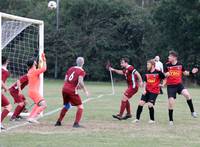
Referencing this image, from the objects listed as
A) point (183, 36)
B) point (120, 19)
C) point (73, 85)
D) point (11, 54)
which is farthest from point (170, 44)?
point (73, 85)

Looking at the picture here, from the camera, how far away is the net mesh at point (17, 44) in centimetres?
1848

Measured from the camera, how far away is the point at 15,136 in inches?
492

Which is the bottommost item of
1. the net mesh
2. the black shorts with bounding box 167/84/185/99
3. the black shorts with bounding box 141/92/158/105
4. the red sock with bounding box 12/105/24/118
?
the red sock with bounding box 12/105/24/118

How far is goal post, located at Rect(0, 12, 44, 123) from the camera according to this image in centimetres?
1744

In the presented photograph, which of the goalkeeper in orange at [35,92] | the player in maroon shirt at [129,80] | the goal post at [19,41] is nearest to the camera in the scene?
the goalkeeper in orange at [35,92]

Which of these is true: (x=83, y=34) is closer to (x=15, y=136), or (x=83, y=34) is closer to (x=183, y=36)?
(x=183, y=36)

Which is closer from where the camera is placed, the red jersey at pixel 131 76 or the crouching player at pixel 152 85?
the crouching player at pixel 152 85

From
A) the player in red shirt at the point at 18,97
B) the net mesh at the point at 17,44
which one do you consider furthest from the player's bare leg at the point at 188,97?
the net mesh at the point at 17,44

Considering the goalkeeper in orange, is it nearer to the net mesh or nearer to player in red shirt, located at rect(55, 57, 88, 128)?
player in red shirt, located at rect(55, 57, 88, 128)

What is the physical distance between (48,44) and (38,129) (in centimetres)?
3998

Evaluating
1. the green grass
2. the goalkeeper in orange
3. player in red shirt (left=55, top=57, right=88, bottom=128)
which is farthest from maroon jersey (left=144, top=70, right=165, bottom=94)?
the goalkeeper in orange

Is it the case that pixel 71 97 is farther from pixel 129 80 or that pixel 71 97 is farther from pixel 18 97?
pixel 129 80

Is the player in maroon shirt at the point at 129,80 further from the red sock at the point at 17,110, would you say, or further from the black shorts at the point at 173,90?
the red sock at the point at 17,110

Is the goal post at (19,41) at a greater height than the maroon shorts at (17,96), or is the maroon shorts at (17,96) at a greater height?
the goal post at (19,41)
